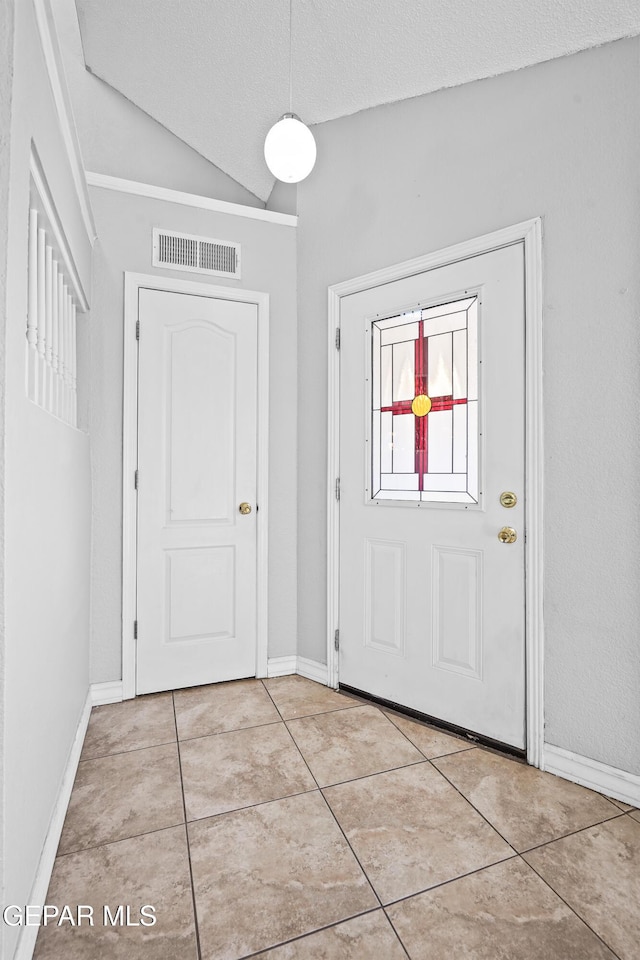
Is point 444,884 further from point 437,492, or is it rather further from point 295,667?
point 295,667

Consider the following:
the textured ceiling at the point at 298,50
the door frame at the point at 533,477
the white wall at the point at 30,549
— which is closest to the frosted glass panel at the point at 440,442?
the door frame at the point at 533,477

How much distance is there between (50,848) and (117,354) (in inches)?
81.9

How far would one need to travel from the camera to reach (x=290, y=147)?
2.03 metres

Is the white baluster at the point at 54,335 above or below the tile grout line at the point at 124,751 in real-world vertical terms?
above

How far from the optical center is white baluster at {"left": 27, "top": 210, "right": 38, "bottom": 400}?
1557 millimetres

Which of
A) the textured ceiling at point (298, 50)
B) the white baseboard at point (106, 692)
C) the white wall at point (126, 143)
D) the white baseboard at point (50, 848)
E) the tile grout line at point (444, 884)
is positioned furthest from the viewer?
the white wall at point (126, 143)

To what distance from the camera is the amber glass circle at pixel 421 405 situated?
2473mm

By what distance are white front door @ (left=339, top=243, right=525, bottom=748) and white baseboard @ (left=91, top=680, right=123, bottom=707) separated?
1.12 metres

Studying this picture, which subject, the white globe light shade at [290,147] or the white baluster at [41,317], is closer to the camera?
the white baluster at [41,317]

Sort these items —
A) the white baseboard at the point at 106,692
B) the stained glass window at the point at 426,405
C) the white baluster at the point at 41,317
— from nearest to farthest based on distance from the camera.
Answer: the white baluster at the point at 41,317 → the stained glass window at the point at 426,405 → the white baseboard at the point at 106,692

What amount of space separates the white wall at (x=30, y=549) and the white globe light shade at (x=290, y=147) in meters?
0.74

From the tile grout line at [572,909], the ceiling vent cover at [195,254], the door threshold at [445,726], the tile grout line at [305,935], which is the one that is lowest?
the tile grout line at [305,935]

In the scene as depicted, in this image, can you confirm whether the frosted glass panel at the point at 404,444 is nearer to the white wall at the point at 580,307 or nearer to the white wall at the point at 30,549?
the white wall at the point at 580,307

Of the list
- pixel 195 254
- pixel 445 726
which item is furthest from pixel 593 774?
pixel 195 254
